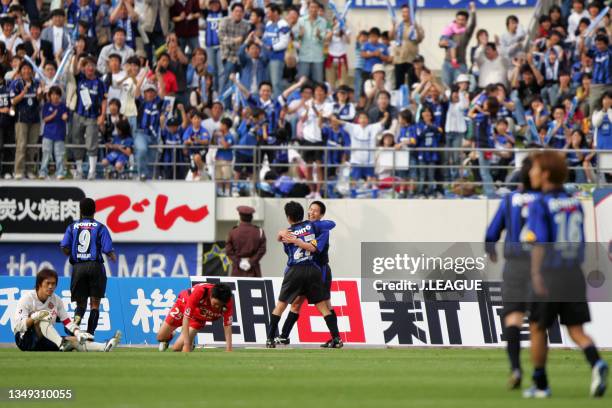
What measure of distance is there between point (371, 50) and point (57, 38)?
6.88 meters

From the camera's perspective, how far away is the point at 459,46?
29.9 m

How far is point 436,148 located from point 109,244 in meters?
8.87

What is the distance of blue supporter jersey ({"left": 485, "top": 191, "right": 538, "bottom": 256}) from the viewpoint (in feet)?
38.1

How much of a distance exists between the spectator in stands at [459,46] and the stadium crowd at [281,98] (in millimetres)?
71

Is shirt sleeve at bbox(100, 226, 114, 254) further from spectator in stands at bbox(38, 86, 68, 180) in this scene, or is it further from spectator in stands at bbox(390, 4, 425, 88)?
spectator in stands at bbox(390, 4, 425, 88)

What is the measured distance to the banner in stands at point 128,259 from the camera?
27500 mm

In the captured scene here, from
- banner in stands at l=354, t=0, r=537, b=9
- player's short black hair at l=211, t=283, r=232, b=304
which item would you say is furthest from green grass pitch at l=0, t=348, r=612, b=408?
banner in stands at l=354, t=0, r=537, b=9

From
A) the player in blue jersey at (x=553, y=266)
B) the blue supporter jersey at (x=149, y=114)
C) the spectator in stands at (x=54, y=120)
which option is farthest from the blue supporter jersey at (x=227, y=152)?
the player in blue jersey at (x=553, y=266)

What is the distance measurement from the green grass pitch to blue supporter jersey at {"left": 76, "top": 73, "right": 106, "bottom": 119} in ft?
29.0

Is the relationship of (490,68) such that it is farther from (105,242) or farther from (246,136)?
(105,242)

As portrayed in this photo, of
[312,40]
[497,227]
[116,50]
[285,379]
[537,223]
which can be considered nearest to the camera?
[537,223]

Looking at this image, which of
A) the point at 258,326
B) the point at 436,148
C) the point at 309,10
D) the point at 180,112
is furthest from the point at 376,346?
the point at 309,10

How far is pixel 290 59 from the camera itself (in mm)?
28469

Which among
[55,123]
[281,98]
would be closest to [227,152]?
[281,98]
